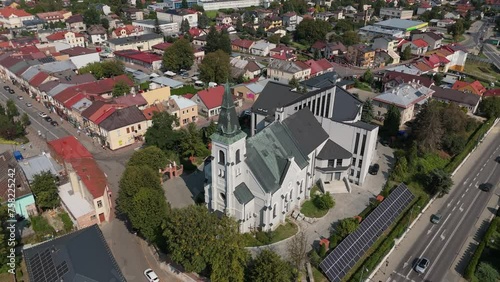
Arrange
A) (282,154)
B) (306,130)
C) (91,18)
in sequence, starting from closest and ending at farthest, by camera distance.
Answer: (282,154) < (306,130) < (91,18)

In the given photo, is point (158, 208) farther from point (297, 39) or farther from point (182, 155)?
point (297, 39)

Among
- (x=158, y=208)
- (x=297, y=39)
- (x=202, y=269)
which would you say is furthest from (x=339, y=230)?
(x=297, y=39)

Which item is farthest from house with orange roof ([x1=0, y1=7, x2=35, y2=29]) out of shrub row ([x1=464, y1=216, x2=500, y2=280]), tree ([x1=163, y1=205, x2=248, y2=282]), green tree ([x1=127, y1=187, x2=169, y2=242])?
shrub row ([x1=464, y1=216, x2=500, y2=280])

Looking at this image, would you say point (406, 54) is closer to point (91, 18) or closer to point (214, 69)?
point (214, 69)

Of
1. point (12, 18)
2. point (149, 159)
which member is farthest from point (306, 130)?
point (12, 18)

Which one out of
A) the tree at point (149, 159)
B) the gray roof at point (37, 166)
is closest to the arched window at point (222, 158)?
the tree at point (149, 159)

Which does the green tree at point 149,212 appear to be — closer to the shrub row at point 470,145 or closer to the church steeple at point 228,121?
the church steeple at point 228,121

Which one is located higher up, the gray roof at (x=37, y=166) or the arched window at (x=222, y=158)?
the arched window at (x=222, y=158)
